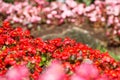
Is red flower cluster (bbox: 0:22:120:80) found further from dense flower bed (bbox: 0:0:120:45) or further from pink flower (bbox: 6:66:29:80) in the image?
dense flower bed (bbox: 0:0:120:45)

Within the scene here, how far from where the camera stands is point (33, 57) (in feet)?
16.7

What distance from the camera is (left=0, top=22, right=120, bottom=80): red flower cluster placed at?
15.9ft

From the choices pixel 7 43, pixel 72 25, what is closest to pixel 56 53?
pixel 7 43

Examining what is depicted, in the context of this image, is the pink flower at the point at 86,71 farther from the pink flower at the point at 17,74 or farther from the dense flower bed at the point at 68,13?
the dense flower bed at the point at 68,13

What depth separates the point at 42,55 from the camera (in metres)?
5.57

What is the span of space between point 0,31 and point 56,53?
2.98 ft

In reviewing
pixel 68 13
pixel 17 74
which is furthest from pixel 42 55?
pixel 68 13

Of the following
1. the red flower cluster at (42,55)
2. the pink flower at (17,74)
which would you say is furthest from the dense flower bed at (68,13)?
the pink flower at (17,74)

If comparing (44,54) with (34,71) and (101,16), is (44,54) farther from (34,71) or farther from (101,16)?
(101,16)

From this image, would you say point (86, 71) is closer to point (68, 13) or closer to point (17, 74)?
point (17, 74)

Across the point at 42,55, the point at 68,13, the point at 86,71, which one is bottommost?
the point at 68,13

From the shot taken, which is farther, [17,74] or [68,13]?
[68,13]

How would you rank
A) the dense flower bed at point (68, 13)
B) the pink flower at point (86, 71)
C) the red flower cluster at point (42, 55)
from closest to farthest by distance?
the pink flower at point (86, 71) < the red flower cluster at point (42, 55) < the dense flower bed at point (68, 13)

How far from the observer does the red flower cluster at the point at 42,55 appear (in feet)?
15.9
